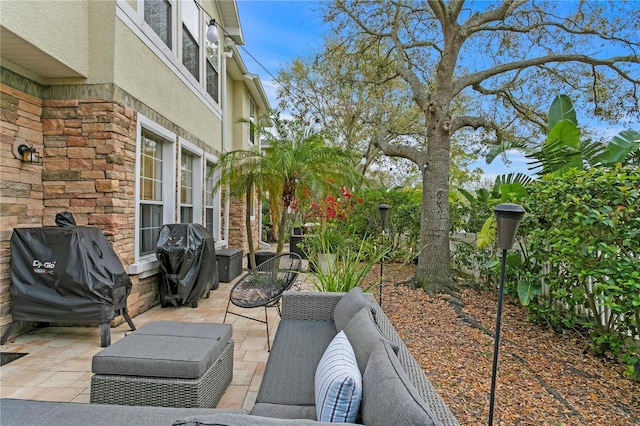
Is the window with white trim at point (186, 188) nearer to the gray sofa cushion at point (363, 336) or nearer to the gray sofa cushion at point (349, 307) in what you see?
the gray sofa cushion at point (349, 307)

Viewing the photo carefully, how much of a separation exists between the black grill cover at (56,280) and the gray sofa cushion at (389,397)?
3.35 meters

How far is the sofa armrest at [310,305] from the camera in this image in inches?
136

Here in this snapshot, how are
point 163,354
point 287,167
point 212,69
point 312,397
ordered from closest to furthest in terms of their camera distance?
point 312,397 → point 163,354 → point 287,167 → point 212,69

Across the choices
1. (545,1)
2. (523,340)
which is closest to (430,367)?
(523,340)

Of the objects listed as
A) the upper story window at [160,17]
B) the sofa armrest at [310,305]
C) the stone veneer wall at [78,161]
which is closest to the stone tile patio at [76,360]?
the sofa armrest at [310,305]

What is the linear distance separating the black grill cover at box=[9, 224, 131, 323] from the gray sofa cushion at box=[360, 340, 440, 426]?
132 inches

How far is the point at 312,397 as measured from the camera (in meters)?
1.98

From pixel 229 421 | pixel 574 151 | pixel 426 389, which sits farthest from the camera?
pixel 574 151

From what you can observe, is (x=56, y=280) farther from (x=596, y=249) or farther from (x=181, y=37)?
(x=596, y=249)

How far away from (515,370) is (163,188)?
5645 mm

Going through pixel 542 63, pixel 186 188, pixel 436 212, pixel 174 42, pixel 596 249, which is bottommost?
pixel 596 249

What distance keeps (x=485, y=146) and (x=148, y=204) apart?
814 centimetres

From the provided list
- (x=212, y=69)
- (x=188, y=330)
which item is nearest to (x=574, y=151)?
(x=188, y=330)

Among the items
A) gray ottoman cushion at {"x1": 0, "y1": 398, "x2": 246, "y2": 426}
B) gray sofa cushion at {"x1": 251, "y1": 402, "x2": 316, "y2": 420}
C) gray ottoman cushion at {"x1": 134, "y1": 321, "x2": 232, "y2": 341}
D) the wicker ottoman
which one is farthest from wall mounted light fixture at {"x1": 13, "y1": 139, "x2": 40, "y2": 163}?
gray sofa cushion at {"x1": 251, "y1": 402, "x2": 316, "y2": 420}
